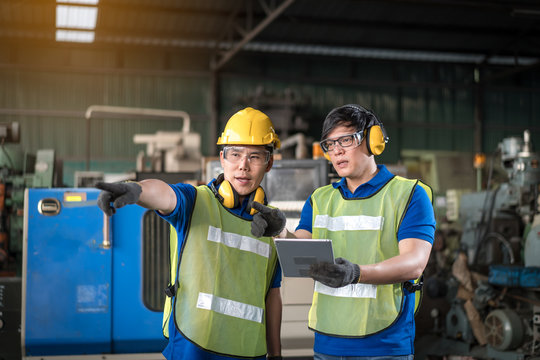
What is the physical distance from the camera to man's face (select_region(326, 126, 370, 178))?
85.8 inches

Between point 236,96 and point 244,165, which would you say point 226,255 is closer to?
point 244,165


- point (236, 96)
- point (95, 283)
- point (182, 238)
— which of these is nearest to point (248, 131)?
point (182, 238)

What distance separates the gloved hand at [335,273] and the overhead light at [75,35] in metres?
11.9

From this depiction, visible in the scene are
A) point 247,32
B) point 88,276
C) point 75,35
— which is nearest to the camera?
point 88,276

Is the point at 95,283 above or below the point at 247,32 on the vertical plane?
below

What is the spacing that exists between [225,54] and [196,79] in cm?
114

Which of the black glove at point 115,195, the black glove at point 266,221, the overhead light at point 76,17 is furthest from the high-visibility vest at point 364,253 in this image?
the overhead light at point 76,17

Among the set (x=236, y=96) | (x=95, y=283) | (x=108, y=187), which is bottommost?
(x=95, y=283)

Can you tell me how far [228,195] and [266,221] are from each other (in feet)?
0.60

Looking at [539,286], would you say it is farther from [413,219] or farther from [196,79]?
[196,79]

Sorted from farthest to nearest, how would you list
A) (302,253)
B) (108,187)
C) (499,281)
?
(499,281) < (302,253) < (108,187)

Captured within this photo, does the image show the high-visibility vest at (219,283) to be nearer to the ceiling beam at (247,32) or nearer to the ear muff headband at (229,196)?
the ear muff headband at (229,196)

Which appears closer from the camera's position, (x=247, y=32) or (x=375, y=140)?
(x=375, y=140)

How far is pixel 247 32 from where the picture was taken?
38.3ft
